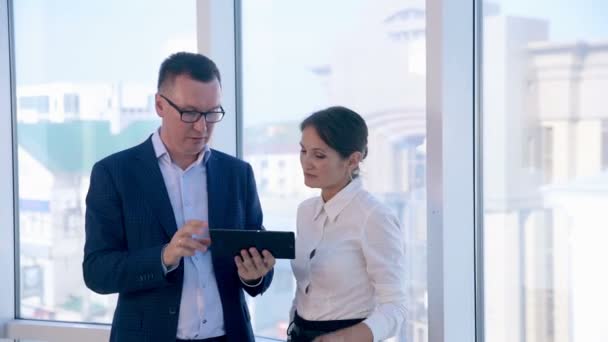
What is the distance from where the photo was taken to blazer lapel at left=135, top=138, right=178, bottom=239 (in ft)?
7.00

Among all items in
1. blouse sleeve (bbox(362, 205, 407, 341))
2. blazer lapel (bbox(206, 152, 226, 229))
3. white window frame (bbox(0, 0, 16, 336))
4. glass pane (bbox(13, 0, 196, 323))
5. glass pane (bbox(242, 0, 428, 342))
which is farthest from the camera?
white window frame (bbox(0, 0, 16, 336))

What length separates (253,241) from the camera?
203 cm

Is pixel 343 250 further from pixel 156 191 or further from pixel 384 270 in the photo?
pixel 156 191

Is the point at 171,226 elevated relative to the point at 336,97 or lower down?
lower down

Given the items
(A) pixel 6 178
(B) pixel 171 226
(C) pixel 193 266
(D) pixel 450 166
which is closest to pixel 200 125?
(B) pixel 171 226

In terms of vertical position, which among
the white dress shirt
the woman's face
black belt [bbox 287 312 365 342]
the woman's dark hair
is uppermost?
the woman's dark hair

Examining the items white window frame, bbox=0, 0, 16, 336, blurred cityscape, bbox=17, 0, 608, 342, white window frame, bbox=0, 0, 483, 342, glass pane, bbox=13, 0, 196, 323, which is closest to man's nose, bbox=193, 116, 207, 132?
white window frame, bbox=0, 0, 483, 342

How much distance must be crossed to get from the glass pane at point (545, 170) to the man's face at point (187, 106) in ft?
4.22

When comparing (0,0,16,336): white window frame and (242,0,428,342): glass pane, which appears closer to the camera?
(242,0,428,342): glass pane

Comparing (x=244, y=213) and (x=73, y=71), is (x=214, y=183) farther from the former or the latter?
(x=73, y=71)

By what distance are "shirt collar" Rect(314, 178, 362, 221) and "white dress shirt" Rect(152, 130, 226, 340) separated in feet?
1.28

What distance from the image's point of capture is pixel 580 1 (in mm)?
2770

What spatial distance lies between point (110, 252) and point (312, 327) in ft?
2.01

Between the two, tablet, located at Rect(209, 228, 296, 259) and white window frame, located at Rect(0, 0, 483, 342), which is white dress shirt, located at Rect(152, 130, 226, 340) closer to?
tablet, located at Rect(209, 228, 296, 259)
